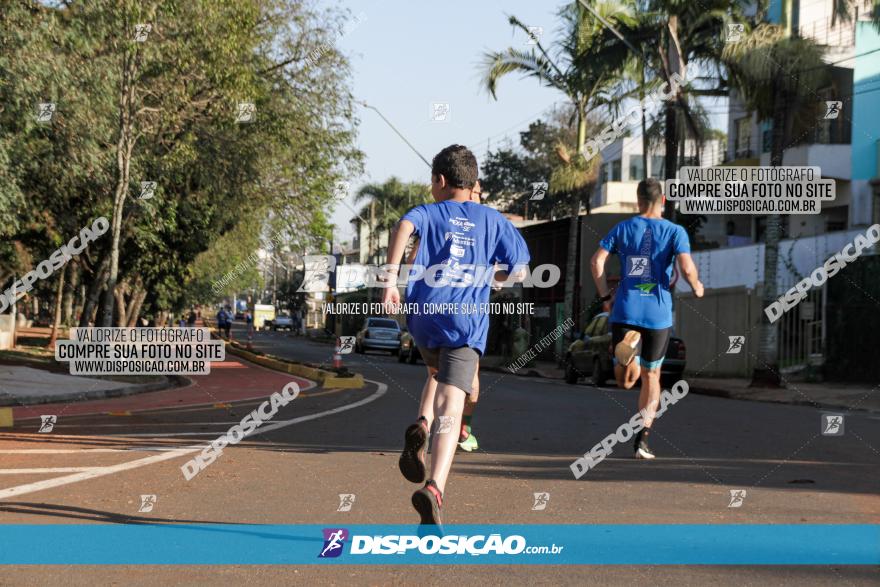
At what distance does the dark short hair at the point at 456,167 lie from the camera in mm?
6133

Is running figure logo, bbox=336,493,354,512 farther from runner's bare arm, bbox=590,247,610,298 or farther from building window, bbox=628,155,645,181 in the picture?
building window, bbox=628,155,645,181

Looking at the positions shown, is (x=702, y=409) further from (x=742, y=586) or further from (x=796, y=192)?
(x=796, y=192)

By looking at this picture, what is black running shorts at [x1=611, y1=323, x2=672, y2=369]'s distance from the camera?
905 cm

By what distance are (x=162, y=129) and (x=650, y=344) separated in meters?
17.6

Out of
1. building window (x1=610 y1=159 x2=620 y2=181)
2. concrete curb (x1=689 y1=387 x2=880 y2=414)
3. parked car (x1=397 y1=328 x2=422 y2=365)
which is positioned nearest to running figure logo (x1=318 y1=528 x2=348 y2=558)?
concrete curb (x1=689 y1=387 x2=880 y2=414)

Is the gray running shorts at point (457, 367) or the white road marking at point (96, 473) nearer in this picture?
the gray running shorts at point (457, 367)

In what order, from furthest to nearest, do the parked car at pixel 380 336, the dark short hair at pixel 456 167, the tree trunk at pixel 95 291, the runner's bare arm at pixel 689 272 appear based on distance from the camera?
1. the parked car at pixel 380 336
2. the tree trunk at pixel 95 291
3. the runner's bare arm at pixel 689 272
4. the dark short hair at pixel 456 167

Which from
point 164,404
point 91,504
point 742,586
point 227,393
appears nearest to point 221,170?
point 227,393

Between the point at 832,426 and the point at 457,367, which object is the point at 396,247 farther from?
the point at 832,426

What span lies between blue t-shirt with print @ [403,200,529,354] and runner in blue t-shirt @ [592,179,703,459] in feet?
9.98

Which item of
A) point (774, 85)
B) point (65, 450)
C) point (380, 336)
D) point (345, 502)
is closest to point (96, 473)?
point (65, 450)

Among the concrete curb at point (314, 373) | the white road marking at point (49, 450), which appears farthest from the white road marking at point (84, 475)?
the concrete curb at point (314, 373)

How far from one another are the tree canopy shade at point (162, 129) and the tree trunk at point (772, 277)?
10.8 m

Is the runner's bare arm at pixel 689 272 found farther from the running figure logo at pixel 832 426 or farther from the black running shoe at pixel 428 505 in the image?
the black running shoe at pixel 428 505
